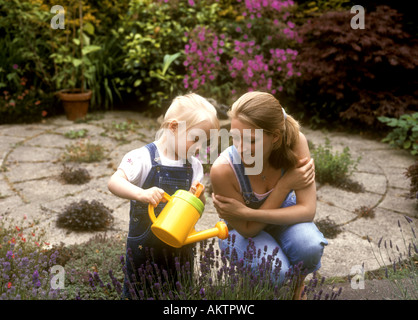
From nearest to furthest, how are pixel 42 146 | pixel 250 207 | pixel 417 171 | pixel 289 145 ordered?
pixel 289 145 < pixel 250 207 < pixel 417 171 < pixel 42 146

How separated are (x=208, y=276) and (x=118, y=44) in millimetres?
4987

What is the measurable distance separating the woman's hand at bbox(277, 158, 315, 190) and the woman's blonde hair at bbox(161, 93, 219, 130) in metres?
0.42

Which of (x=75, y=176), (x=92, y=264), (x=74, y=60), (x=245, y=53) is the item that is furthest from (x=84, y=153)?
(x=245, y=53)

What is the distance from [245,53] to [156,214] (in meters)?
3.88

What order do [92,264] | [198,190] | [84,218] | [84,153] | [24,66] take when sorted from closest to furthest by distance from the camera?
1. [198,190]
2. [92,264]
3. [84,218]
4. [84,153]
5. [24,66]

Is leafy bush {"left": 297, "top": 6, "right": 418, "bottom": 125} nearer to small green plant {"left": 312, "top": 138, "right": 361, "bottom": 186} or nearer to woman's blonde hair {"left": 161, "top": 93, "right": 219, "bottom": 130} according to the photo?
small green plant {"left": 312, "top": 138, "right": 361, "bottom": 186}

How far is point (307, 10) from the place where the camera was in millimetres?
6297

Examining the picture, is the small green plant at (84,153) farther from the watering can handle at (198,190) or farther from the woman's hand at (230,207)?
the watering can handle at (198,190)

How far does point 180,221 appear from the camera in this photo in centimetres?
162

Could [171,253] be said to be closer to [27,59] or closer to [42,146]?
[42,146]

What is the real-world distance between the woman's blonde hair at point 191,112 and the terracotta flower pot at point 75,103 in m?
3.88

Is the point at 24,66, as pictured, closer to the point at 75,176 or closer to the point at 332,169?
the point at 75,176

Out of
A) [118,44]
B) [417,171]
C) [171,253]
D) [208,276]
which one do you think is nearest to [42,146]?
[118,44]

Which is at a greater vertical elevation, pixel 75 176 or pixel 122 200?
pixel 75 176
